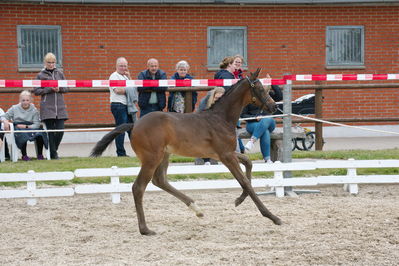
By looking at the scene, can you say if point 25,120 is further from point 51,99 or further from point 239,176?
point 239,176

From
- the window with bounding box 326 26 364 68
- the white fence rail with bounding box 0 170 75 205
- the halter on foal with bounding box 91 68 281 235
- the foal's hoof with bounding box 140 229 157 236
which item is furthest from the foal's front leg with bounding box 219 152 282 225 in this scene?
the window with bounding box 326 26 364 68

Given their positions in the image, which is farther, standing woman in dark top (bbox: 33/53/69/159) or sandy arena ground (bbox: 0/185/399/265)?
standing woman in dark top (bbox: 33/53/69/159)

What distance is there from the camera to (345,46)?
773 inches

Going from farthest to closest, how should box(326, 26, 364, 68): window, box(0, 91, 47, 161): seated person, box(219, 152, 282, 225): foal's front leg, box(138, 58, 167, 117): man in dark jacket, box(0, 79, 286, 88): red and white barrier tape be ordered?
1. box(326, 26, 364, 68): window
2. box(0, 91, 47, 161): seated person
3. box(138, 58, 167, 117): man in dark jacket
4. box(0, 79, 286, 88): red and white barrier tape
5. box(219, 152, 282, 225): foal's front leg

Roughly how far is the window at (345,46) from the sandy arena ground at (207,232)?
32.2ft

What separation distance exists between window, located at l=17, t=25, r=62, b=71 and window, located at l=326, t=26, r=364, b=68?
301 inches

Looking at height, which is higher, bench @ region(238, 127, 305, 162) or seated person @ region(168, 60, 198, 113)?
seated person @ region(168, 60, 198, 113)

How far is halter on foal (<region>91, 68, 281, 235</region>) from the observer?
7.66 m

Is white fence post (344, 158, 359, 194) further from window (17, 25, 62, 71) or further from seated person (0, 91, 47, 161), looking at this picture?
window (17, 25, 62, 71)

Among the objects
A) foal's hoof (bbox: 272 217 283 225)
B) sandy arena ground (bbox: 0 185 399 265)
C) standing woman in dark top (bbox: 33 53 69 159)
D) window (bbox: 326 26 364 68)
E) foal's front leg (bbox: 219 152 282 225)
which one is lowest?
sandy arena ground (bbox: 0 185 399 265)

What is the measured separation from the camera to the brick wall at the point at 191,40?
18219mm

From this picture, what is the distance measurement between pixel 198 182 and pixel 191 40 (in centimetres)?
939

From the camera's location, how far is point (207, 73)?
18891 millimetres

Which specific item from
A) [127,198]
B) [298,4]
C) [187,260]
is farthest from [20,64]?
[187,260]
